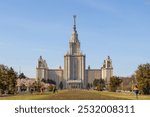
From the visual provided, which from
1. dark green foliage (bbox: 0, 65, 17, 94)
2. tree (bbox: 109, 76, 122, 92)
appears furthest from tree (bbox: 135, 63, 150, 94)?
tree (bbox: 109, 76, 122, 92)

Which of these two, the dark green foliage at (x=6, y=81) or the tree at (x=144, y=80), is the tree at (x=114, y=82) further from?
the dark green foliage at (x=6, y=81)

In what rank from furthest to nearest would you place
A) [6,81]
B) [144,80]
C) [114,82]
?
[114,82] → [144,80] → [6,81]

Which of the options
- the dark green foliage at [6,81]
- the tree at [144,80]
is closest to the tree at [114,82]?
the tree at [144,80]

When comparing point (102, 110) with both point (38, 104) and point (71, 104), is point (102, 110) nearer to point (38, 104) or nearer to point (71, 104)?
point (71, 104)

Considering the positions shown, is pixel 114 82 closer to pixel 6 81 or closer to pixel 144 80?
pixel 144 80

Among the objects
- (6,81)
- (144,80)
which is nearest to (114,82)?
(144,80)

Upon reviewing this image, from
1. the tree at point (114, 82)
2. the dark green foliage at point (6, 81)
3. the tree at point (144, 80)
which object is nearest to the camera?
the dark green foliage at point (6, 81)

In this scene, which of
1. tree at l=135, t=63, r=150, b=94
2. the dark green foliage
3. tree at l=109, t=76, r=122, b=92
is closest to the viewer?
the dark green foliage

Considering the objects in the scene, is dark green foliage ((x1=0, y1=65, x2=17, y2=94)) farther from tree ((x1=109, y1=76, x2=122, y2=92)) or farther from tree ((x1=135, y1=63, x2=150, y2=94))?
tree ((x1=109, y1=76, x2=122, y2=92))

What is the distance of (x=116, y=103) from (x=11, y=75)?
2587 inches

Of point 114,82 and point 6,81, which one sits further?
point 114,82

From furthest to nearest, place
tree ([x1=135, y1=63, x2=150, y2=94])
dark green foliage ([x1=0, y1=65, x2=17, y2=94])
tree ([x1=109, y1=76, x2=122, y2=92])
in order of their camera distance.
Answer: tree ([x1=109, y1=76, x2=122, y2=92])
tree ([x1=135, y1=63, x2=150, y2=94])
dark green foliage ([x1=0, y1=65, x2=17, y2=94])

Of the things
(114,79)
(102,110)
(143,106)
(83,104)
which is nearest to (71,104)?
(83,104)

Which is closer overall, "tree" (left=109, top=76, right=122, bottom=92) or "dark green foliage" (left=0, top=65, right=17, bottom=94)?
"dark green foliage" (left=0, top=65, right=17, bottom=94)
